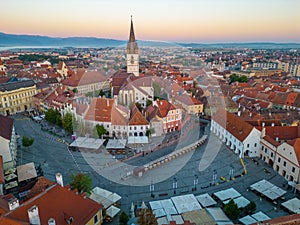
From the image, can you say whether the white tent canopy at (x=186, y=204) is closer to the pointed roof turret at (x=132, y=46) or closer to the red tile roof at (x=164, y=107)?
the red tile roof at (x=164, y=107)

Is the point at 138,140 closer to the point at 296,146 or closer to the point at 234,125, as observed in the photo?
the point at 234,125

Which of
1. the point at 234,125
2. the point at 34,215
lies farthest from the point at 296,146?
the point at 34,215

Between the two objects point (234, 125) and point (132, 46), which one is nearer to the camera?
point (234, 125)

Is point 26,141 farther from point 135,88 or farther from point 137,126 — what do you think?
point 135,88

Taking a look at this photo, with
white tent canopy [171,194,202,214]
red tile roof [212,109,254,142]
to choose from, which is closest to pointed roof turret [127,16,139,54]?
red tile roof [212,109,254,142]

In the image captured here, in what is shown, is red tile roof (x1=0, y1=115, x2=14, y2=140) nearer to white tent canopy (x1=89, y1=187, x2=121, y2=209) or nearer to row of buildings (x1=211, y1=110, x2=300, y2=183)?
white tent canopy (x1=89, y1=187, x2=121, y2=209)

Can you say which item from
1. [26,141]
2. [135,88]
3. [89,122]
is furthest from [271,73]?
[26,141]
